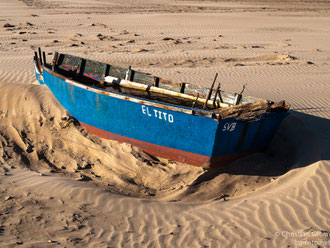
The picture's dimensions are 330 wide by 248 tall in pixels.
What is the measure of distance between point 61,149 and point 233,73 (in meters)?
7.59

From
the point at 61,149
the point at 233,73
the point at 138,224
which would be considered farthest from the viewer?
the point at 233,73

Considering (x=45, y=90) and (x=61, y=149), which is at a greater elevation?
(x=45, y=90)

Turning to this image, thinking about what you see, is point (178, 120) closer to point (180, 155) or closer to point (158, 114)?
point (158, 114)

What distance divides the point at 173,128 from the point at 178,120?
0.73ft

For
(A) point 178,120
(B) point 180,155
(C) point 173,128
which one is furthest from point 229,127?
(B) point 180,155

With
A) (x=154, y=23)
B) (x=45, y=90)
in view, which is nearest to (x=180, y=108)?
(x=45, y=90)

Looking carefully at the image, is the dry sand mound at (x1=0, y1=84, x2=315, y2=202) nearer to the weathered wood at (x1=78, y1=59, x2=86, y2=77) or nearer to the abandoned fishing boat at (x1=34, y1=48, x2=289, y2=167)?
the abandoned fishing boat at (x1=34, y1=48, x2=289, y2=167)

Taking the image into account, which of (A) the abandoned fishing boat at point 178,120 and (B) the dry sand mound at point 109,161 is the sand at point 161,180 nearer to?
(B) the dry sand mound at point 109,161

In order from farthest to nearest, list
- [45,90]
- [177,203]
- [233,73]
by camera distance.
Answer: [233,73] < [45,90] < [177,203]

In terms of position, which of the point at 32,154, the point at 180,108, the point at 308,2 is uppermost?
the point at 308,2

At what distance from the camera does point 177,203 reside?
5.95 metres

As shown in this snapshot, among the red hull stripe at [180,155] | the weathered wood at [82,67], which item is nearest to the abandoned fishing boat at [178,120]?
the red hull stripe at [180,155]

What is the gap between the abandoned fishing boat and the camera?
20.9 ft

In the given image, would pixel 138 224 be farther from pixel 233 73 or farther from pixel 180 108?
pixel 233 73
